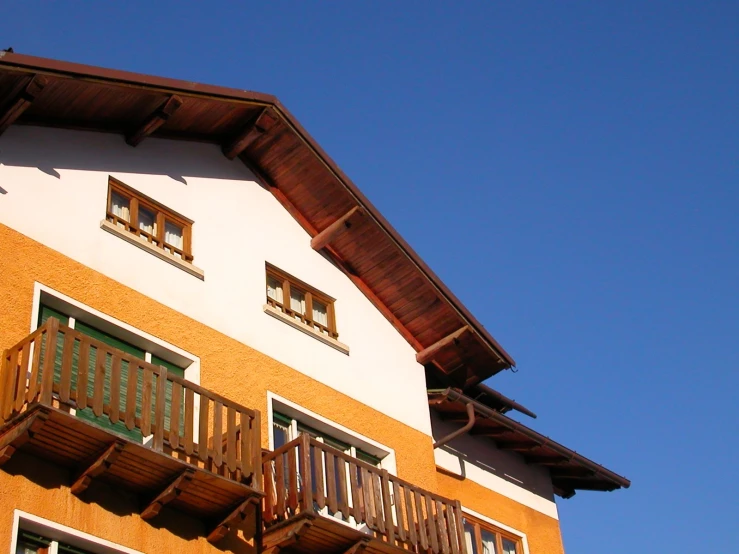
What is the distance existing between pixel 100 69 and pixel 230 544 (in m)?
6.74

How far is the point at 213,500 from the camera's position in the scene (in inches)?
579

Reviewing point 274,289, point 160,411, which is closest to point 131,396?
point 160,411

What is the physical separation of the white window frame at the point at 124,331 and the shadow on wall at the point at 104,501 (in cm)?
104

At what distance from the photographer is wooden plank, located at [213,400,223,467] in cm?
1451

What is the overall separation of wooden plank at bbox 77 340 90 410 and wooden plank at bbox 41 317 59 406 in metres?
0.38

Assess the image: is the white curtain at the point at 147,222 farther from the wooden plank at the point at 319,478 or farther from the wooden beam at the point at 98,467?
the wooden beam at the point at 98,467

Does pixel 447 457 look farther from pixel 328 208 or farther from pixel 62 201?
pixel 62 201

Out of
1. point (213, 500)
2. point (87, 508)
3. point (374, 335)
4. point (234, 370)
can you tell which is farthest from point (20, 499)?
point (374, 335)

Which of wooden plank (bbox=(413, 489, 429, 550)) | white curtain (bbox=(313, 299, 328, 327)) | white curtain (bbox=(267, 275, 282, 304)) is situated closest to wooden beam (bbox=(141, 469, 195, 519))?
wooden plank (bbox=(413, 489, 429, 550))

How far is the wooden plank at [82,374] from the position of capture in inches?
523

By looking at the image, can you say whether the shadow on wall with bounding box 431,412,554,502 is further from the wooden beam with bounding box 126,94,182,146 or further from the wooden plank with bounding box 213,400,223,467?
the wooden beam with bounding box 126,94,182,146

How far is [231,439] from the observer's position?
1489 centimetres

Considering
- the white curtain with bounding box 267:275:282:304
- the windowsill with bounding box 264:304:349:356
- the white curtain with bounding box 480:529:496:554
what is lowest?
the white curtain with bounding box 480:529:496:554

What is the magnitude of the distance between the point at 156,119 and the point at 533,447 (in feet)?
32.1
